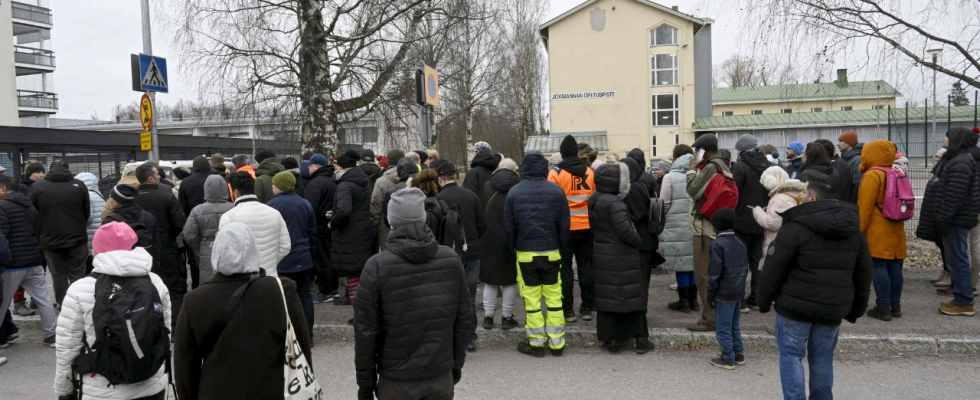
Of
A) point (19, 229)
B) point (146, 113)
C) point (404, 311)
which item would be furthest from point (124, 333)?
point (146, 113)

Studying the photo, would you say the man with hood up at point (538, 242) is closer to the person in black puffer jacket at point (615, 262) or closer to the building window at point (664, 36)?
the person in black puffer jacket at point (615, 262)

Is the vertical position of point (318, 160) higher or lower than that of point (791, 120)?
lower

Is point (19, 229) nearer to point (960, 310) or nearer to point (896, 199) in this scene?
point (896, 199)

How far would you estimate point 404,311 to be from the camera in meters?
3.30

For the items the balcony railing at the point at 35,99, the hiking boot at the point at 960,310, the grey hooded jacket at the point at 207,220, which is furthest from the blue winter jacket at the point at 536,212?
the balcony railing at the point at 35,99

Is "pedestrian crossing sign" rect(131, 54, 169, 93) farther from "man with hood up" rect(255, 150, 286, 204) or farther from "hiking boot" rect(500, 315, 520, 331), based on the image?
"hiking boot" rect(500, 315, 520, 331)

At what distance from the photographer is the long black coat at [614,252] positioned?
5719 millimetres

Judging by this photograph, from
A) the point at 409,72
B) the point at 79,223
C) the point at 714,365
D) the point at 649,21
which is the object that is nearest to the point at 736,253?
the point at 714,365

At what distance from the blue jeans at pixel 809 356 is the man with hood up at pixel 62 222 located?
7.20 meters

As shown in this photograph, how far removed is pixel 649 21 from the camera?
37.4m

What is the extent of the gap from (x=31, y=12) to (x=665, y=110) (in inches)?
1715

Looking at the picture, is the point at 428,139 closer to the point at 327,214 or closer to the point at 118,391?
the point at 327,214

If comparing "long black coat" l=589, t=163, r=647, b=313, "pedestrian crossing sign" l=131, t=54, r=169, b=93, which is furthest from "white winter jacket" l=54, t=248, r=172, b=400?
"pedestrian crossing sign" l=131, t=54, r=169, b=93

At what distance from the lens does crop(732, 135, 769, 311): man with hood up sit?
275 inches
